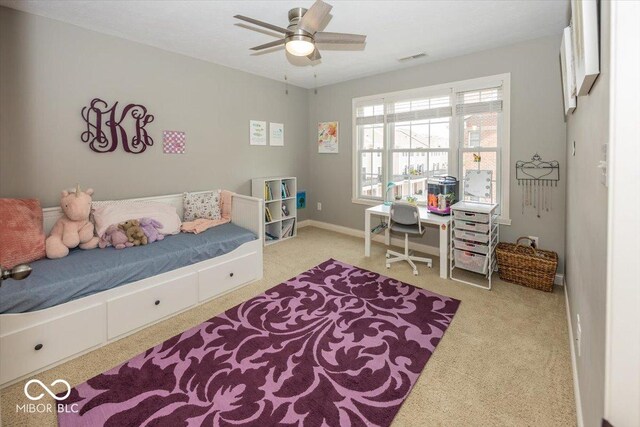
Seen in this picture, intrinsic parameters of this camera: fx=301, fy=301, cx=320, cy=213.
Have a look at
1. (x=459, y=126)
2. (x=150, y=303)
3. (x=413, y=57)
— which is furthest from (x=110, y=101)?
(x=459, y=126)

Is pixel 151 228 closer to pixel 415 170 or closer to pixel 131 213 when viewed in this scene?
pixel 131 213

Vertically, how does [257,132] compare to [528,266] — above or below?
above

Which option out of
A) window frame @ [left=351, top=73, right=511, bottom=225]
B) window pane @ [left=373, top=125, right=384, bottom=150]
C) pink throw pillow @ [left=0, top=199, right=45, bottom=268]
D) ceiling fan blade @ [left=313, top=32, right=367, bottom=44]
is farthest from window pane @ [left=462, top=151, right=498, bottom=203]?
pink throw pillow @ [left=0, top=199, right=45, bottom=268]

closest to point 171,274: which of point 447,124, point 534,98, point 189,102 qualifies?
point 189,102

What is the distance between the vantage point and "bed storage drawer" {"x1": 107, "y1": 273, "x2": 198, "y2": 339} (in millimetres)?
2166

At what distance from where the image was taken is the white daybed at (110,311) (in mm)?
1769

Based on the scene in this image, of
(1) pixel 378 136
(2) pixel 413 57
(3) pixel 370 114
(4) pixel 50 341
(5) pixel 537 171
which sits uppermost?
(2) pixel 413 57

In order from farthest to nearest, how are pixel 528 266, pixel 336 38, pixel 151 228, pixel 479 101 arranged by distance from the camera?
pixel 479 101, pixel 528 266, pixel 151 228, pixel 336 38

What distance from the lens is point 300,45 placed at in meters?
2.08

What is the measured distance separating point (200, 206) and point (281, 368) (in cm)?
226

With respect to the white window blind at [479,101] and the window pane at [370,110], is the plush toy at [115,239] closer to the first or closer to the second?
the window pane at [370,110]

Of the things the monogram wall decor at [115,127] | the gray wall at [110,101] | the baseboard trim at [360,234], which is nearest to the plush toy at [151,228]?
the gray wall at [110,101]

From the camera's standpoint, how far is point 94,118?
294 cm

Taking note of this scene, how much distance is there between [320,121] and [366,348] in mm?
4019
